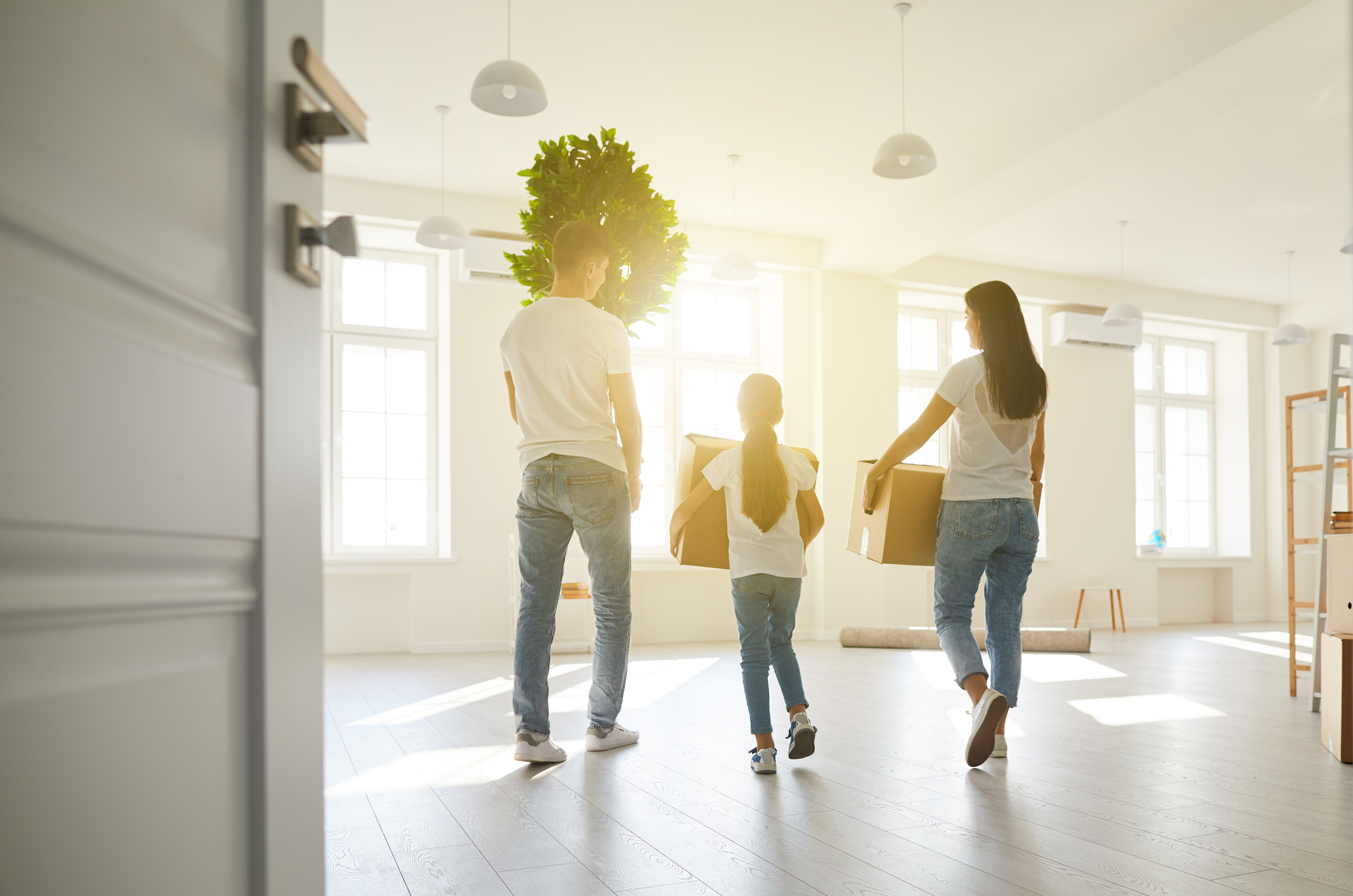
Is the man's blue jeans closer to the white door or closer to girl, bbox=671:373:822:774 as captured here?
girl, bbox=671:373:822:774

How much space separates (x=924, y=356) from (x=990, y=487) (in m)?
6.62

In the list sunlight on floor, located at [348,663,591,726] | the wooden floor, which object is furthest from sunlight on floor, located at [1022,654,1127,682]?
sunlight on floor, located at [348,663,591,726]

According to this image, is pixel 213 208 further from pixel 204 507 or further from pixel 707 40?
pixel 707 40

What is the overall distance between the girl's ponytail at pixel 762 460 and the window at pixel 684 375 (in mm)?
4822

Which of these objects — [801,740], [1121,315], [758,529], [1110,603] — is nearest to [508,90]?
[758,529]

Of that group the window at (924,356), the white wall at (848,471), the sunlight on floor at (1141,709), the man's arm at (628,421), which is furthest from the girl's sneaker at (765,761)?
the window at (924,356)

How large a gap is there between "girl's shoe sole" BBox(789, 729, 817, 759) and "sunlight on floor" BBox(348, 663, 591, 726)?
5.37 ft

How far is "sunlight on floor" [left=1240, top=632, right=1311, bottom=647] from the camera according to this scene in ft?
24.0

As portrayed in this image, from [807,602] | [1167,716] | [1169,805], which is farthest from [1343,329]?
[1169,805]

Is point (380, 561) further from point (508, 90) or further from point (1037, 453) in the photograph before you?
point (1037, 453)

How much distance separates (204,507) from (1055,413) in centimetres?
926

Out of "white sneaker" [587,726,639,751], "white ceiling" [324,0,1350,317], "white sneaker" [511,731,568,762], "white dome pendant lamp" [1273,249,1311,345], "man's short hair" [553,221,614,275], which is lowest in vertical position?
"white sneaker" [587,726,639,751]

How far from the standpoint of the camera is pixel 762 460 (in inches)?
109

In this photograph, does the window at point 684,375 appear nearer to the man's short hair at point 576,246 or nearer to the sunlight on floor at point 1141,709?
the sunlight on floor at point 1141,709
